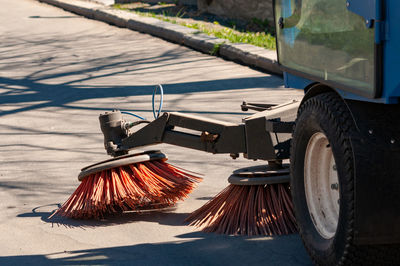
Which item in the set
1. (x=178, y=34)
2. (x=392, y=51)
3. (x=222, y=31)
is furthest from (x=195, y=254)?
(x=222, y=31)

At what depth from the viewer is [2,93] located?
8.53 m

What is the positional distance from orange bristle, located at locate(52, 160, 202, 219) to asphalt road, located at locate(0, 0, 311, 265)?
85 mm

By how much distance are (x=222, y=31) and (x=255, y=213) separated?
26.6ft

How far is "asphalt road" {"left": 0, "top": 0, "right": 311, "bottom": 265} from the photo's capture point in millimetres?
3805

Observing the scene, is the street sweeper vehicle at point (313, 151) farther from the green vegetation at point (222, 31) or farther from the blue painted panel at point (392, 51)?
the green vegetation at point (222, 31)

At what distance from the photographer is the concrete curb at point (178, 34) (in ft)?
31.3

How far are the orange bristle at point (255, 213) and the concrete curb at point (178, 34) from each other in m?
4.85

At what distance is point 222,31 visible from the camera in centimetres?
1179

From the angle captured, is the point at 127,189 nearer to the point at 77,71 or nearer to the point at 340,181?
the point at 340,181

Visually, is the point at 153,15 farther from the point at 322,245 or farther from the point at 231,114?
the point at 322,245

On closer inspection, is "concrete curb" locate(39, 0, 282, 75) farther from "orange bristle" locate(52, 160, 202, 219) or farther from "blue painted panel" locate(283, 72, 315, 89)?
"blue painted panel" locate(283, 72, 315, 89)

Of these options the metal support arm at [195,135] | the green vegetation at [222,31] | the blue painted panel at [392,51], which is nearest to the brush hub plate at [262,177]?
the metal support arm at [195,135]

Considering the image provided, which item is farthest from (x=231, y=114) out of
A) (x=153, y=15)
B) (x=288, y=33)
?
(x=153, y=15)

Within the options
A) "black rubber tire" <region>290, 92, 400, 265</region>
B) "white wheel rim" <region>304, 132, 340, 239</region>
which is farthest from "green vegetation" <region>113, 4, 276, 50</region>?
"black rubber tire" <region>290, 92, 400, 265</region>
